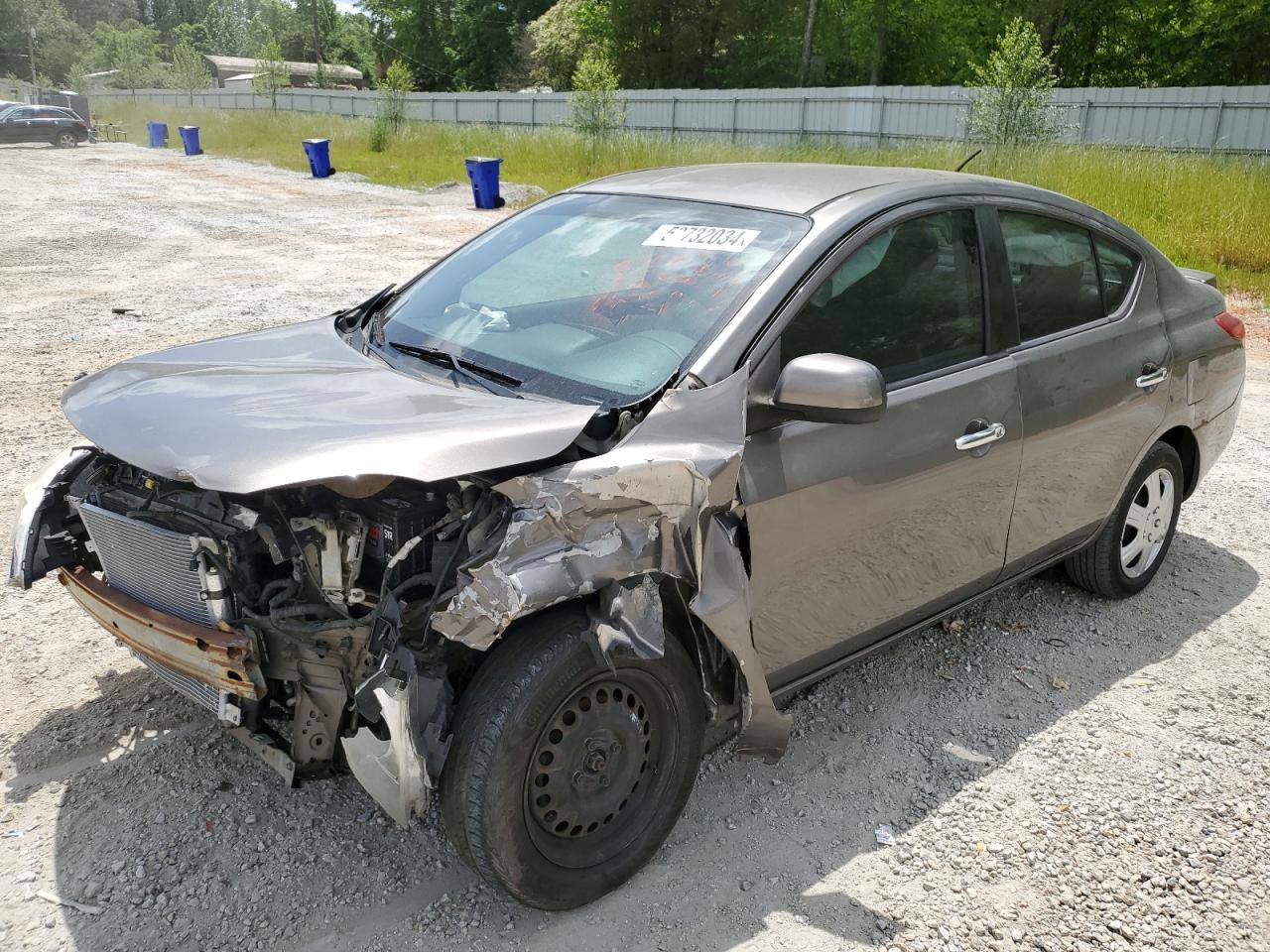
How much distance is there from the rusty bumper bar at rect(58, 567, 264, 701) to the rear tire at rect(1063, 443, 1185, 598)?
325 cm

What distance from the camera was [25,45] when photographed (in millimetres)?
102875

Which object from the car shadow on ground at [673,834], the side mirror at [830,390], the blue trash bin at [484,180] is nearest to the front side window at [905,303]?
the side mirror at [830,390]

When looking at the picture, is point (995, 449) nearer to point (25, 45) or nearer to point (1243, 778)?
point (1243, 778)

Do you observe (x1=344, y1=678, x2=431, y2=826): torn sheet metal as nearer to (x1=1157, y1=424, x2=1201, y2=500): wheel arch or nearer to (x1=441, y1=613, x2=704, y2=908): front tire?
(x1=441, y1=613, x2=704, y2=908): front tire

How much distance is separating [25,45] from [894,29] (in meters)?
93.5

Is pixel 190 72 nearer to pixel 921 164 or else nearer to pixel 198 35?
pixel 921 164

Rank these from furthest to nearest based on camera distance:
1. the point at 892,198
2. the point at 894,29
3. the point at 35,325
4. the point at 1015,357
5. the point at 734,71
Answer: the point at 734,71 → the point at 894,29 → the point at 35,325 → the point at 1015,357 → the point at 892,198

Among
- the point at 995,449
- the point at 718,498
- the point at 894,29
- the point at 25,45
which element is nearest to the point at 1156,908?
the point at 995,449

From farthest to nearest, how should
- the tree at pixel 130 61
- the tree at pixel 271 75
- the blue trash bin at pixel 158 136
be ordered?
the tree at pixel 130 61 → the tree at pixel 271 75 → the blue trash bin at pixel 158 136

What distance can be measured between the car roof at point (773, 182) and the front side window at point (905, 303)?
8.1 inches

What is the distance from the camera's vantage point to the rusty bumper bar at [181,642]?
2.50 meters

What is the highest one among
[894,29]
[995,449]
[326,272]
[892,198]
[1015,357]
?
[894,29]

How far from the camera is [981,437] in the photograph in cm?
334

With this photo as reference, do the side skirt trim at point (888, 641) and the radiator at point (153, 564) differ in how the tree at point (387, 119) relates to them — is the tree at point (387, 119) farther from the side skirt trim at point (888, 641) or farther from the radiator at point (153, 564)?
the radiator at point (153, 564)
